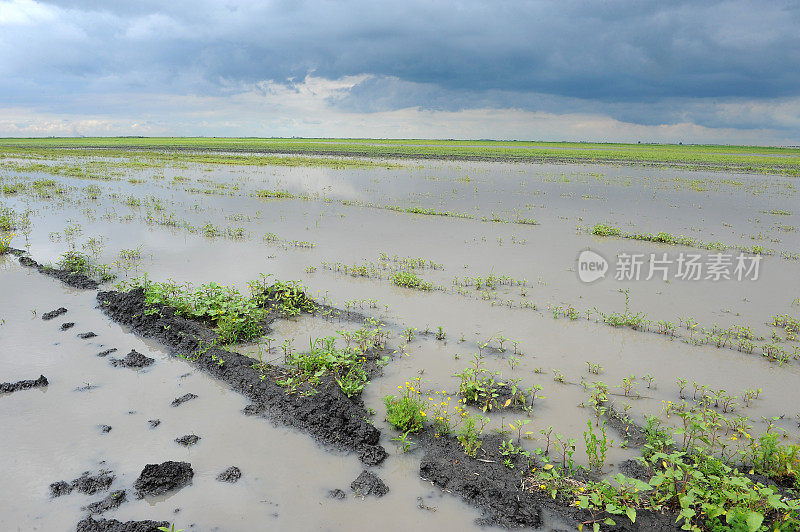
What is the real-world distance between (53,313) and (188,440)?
4.51 m

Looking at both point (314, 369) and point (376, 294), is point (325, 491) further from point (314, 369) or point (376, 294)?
point (376, 294)

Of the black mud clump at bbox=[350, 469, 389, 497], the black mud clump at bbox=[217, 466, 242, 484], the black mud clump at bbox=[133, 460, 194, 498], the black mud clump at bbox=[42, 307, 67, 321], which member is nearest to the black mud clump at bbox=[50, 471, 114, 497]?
the black mud clump at bbox=[133, 460, 194, 498]

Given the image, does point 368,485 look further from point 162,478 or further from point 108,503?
point 108,503

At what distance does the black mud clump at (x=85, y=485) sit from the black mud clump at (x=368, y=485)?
6.85 feet

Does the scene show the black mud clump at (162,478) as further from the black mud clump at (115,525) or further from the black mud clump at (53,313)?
the black mud clump at (53,313)

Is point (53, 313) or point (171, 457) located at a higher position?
point (53, 313)

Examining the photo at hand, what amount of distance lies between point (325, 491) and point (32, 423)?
3.21 meters

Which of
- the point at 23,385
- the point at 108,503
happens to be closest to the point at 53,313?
the point at 23,385

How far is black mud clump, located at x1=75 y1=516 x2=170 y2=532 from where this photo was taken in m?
3.22

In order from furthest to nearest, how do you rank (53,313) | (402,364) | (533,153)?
(533,153)
(53,313)
(402,364)

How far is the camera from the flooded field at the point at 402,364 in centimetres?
367

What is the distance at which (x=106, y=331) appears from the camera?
6.46 m

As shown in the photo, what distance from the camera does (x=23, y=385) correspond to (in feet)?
16.4

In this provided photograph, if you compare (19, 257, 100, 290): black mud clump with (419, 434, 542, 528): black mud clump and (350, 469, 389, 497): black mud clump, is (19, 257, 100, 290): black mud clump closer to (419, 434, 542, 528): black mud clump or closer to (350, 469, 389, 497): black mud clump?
(350, 469, 389, 497): black mud clump
